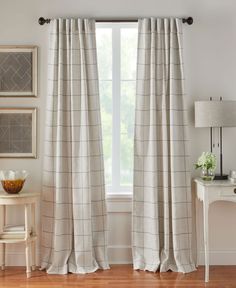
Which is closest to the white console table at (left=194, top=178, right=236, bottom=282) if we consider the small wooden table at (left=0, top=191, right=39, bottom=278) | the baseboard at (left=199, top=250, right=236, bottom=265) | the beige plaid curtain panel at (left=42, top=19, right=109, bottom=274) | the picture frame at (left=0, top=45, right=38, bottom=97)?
the baseboard at (left=199, top=250, right=236, bottom=265)

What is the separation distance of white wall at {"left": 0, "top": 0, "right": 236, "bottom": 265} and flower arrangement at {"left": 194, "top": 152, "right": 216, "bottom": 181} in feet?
1.09

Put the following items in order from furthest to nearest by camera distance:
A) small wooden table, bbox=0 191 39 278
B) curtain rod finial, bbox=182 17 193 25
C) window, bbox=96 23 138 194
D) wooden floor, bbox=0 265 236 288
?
window, bbox=96 23 138 194 < curtain rod finial, bbox=182 17 193 25 < small wooden table, bbox=0 191 39 278 < wooden floor, bbox=0 265 236 288

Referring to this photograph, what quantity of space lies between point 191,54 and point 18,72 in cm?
168

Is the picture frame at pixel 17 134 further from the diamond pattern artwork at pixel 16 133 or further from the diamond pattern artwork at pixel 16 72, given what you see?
the diamond pattern artwork at pixel 16 72

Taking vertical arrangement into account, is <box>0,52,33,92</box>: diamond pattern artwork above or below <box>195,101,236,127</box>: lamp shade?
above

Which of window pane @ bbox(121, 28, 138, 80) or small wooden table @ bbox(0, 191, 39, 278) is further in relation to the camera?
window pane @ bbox(121, 28, 138, 80)

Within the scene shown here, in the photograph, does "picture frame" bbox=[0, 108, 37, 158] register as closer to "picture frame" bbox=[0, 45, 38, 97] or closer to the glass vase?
"picture frame" bbox=[0, 45, 38, 97]

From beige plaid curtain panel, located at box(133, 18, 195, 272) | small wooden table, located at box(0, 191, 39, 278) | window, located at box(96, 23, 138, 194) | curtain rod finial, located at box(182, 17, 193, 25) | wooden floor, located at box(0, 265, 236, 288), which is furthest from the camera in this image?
window, located at box(96, 23, 138, 194)

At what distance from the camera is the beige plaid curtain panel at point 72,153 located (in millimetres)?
4012

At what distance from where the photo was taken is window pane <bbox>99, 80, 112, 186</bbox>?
4.34m

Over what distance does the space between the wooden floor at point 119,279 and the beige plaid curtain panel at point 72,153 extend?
0.56ft

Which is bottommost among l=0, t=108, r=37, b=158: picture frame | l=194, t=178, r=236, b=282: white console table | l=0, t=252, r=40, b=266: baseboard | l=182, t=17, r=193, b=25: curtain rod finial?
l=0, t=252, r=40, b=266: baseboard

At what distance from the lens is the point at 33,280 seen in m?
3.78

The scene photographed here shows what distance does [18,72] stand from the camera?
421 centimetres
